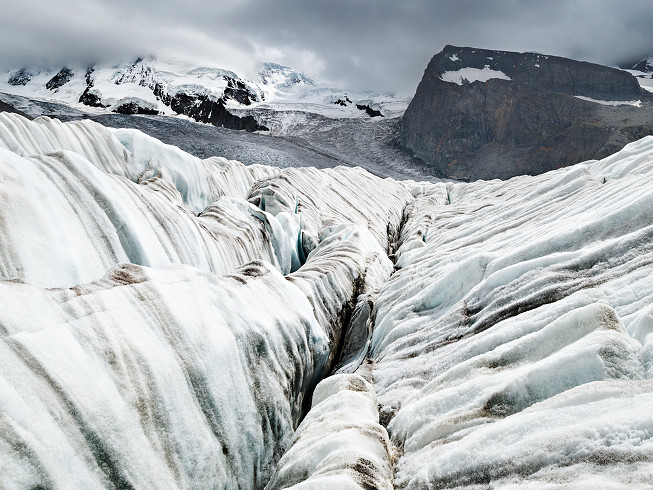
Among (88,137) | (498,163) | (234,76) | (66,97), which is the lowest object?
(88,137)

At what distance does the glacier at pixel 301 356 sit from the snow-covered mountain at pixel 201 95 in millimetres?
54625

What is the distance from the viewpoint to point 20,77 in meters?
131

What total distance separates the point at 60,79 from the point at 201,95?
245 ft

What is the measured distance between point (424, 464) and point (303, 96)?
3461 inches

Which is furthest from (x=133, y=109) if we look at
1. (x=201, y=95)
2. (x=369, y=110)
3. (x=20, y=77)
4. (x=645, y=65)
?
(x=20, y=77)

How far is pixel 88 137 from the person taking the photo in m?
8.78

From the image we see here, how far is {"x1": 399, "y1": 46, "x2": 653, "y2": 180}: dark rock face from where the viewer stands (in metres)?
41.8

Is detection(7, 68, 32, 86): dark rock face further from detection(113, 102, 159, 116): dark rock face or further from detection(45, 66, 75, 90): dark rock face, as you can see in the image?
detection(113, 102, 159, 116): dark rock face

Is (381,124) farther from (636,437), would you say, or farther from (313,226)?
(636,437)

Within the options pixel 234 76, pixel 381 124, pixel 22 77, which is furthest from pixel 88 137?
pixel 22 77

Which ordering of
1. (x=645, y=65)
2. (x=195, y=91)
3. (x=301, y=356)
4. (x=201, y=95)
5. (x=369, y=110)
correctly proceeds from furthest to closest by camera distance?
1. (x=195, y=91)
2. (x=201, y=95)
3. (x=645, y=65)
4. (x=369, y=110)
5. (x=301, y=356)

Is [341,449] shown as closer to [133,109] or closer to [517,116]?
[517,116]

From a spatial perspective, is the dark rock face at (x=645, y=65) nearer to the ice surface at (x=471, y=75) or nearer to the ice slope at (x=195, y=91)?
the ice surface at (x=471, y=75)

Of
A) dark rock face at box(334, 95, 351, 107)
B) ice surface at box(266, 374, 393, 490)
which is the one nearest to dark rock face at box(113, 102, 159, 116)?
dark rock face at box(334, 95, 351, 107)
